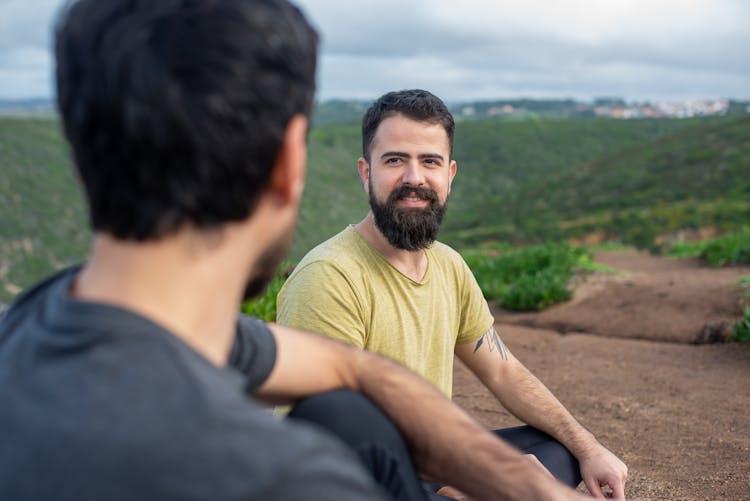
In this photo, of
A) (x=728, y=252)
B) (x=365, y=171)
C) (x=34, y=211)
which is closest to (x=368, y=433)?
(x=365, y=171)

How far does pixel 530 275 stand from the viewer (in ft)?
28.3

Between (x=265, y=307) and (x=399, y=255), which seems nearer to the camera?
(x=399, y=255)

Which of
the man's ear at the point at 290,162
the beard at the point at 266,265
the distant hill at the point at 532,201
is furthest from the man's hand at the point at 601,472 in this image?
the distant hill at the point at 532,201

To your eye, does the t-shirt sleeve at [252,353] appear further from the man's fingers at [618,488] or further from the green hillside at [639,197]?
the green hillside at [639,197]

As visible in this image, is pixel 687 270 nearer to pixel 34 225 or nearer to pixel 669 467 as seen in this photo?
pixel 669 467

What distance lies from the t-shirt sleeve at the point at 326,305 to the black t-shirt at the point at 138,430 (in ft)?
4.67

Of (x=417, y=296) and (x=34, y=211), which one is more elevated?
(x=417, y=296)

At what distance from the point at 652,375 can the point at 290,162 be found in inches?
171

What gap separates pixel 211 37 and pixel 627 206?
23814 millimetres

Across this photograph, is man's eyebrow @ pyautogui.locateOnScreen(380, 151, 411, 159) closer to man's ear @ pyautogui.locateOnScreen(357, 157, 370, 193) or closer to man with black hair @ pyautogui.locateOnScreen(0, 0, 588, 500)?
man's ear @ pyautogui.locateOnScreen(357, 157, 370, 193)

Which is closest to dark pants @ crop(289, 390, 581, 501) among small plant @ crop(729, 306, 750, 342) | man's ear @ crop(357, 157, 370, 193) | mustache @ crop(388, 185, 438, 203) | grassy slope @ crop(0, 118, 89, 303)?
mustache @ crop(388, 185, 438, 203)

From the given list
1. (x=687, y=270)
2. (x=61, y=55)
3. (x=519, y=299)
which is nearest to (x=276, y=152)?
(x=61, y=55)

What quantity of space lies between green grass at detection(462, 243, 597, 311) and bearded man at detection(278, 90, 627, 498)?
4326 mm

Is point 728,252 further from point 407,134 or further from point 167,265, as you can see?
point 167,265
